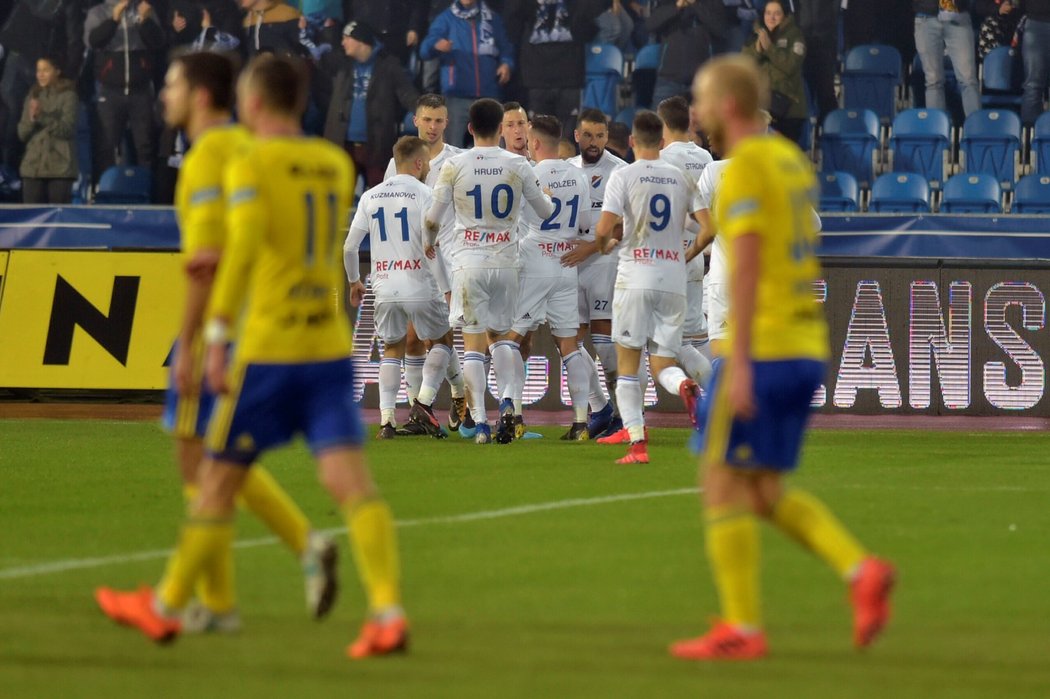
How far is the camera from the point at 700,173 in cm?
1370

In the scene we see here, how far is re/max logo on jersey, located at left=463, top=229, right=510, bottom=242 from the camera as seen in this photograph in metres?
13.7

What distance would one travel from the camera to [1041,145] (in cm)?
2083

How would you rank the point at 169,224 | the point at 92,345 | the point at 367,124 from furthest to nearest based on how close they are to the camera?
the point at 367,124 → the point at 169,224 → the point at 92,345

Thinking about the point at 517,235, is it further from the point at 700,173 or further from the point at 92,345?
the point at 92,345

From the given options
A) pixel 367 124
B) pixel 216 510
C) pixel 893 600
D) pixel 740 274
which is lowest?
pixel 893 600

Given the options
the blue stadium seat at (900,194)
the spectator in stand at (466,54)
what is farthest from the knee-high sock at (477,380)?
the blue stadium seat at (900,194)

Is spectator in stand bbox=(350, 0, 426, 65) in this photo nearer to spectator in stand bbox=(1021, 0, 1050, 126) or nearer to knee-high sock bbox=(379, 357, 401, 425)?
spectator in stand bbox=(1021, 0, 1050, 126)

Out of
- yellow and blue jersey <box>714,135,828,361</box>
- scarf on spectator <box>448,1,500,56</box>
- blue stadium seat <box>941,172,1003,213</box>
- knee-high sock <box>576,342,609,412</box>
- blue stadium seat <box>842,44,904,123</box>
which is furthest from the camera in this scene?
blue stadium seat <box>842,44,904,123</box>

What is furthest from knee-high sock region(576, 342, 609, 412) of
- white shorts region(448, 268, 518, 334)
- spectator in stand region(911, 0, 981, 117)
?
spectator in stand region(911, 0, 981, 117)

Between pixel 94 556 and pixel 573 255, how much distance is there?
276 inches

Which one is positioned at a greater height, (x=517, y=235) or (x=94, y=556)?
(x=517, y=235)

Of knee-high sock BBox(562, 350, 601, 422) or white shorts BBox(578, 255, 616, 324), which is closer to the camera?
knee-high sock BBox(562, 350, 601, 422)

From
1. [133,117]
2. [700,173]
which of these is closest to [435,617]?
[700,173]

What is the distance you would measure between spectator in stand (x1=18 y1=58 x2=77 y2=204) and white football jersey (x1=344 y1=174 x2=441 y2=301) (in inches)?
308
